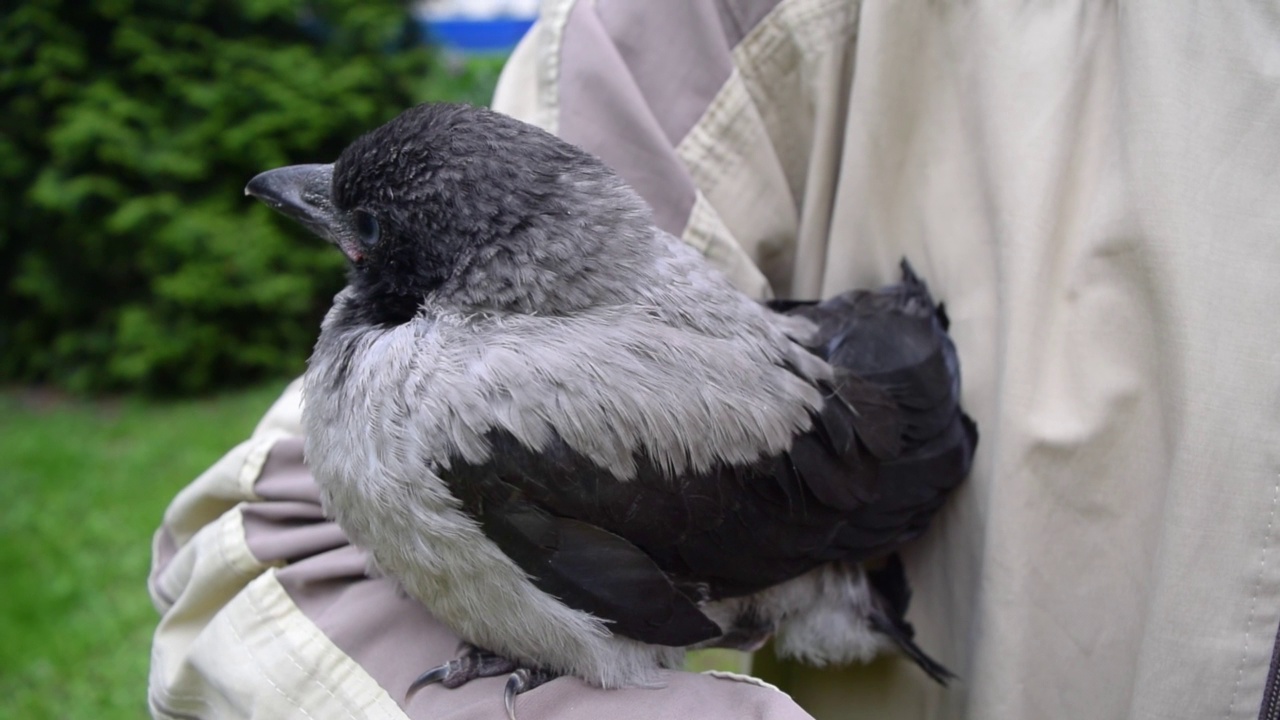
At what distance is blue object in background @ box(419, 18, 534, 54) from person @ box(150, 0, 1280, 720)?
8252 millimetres

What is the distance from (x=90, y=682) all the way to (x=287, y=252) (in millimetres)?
4016

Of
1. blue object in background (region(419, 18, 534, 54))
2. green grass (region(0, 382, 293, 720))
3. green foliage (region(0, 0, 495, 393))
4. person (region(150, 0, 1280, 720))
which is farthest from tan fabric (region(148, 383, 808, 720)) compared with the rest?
blue object in background (region(419, 18, 534, 54))

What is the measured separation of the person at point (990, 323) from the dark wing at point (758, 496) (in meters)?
0.09

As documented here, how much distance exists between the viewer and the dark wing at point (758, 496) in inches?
58.5

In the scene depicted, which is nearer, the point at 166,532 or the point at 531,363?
the point at 531,363

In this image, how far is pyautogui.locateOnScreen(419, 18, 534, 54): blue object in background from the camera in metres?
9.60

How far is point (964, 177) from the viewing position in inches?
66.9

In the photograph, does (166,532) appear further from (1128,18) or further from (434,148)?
(1128,18)

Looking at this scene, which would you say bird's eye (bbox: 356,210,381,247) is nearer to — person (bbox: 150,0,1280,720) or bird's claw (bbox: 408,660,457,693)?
person (bbox: 150,0,1280,720)

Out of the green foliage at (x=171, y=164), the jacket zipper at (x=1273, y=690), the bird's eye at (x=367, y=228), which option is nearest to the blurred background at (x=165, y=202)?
the green foliage at (x=171, y=164)

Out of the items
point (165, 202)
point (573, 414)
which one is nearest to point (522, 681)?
point (573, 414)

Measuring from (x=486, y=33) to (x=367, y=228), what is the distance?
9.07 metres

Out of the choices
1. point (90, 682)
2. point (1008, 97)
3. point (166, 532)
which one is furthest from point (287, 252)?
Answer: point (1008, 97)

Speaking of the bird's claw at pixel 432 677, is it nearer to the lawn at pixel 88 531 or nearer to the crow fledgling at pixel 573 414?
the crow fledgling at pixel 573 414
